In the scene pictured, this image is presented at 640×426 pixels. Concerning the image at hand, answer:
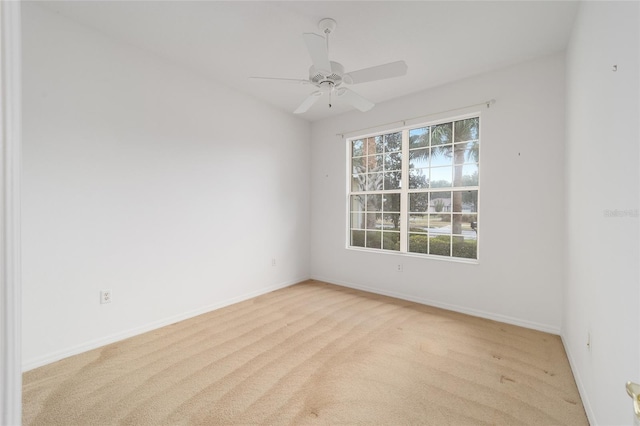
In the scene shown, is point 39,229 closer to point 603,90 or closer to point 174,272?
point 174,272

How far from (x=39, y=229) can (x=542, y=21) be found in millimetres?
4150

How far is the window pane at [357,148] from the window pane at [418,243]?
4.64ft

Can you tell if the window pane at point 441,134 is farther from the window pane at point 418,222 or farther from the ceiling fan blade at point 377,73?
the ceiling fan blade at point 377,73

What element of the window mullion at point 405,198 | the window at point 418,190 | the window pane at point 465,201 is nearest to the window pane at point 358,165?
the window at point 418,190

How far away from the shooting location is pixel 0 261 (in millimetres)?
459

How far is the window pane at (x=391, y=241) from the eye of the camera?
390 centimetres

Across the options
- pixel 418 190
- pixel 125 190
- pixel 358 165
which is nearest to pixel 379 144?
pixel 358 165

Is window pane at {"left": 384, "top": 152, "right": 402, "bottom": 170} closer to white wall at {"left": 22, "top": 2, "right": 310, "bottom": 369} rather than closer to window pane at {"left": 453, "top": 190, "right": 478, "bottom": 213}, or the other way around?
window pane at {"left": 453, "top": 190, "right": 478, "bottom": 213}

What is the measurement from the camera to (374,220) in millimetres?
4176

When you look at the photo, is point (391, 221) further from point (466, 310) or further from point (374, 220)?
point (466, 310)

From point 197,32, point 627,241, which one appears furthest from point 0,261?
point 197,32

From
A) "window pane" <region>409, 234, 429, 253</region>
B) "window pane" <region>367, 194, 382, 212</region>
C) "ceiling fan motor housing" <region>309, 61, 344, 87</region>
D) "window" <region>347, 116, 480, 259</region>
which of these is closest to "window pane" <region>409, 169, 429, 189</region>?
"window" <region>347, 116, 480, 259</region>

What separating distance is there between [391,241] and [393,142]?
4.43ft

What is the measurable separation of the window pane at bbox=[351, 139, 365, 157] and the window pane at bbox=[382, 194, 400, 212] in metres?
0.76
